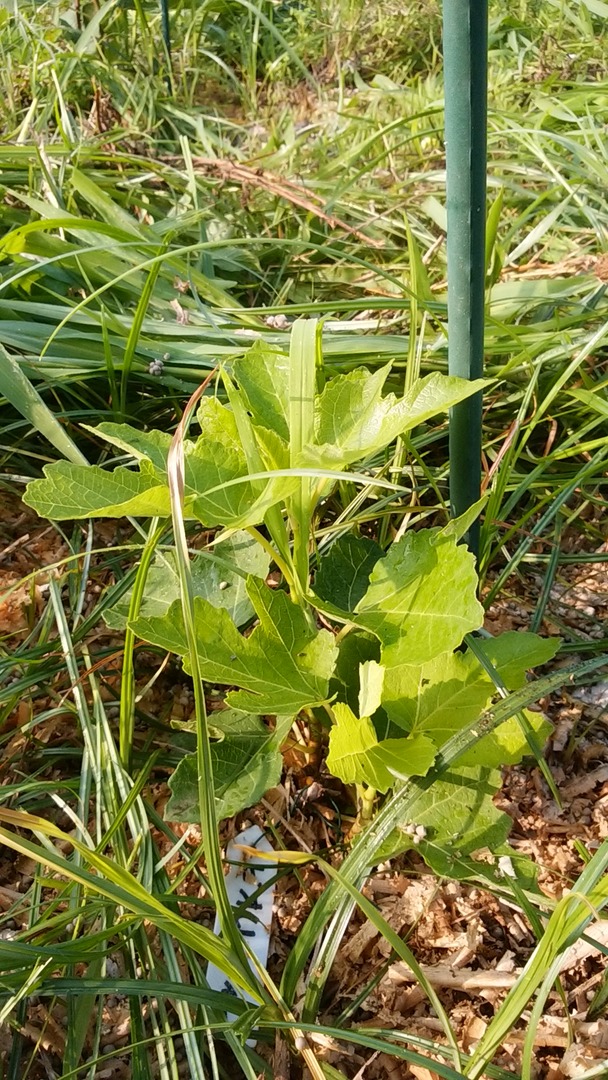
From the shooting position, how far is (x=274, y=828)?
87 cm

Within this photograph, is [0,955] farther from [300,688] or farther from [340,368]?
[340,368]

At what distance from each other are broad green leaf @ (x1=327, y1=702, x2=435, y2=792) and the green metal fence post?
352 mm

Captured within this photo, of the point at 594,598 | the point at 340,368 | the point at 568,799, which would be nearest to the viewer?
the point at 568,799

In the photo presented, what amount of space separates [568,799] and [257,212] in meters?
1.34

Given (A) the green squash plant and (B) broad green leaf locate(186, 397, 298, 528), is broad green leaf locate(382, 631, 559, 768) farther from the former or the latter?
(B) broad green leaf locate(186, 397, 298, 528)

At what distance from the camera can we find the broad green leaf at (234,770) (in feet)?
2.39

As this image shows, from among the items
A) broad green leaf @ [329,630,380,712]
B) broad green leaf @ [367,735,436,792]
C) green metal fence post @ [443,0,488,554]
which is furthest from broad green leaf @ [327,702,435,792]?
green metal fence post @ [443,0,488,554]

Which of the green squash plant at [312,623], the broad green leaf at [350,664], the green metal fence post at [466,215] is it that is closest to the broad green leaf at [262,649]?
the green squash plant at [312,623]

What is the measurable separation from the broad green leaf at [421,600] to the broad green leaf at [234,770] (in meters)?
0.16

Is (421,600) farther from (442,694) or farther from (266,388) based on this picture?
(266,388)

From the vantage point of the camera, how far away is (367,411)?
2.42 ft

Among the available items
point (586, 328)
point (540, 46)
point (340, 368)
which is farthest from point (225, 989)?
point (540, 46)

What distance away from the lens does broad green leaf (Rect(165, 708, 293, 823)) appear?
2.39ft

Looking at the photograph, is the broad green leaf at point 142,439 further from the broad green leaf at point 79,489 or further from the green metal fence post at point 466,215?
the green metal fence post at point 466,215
